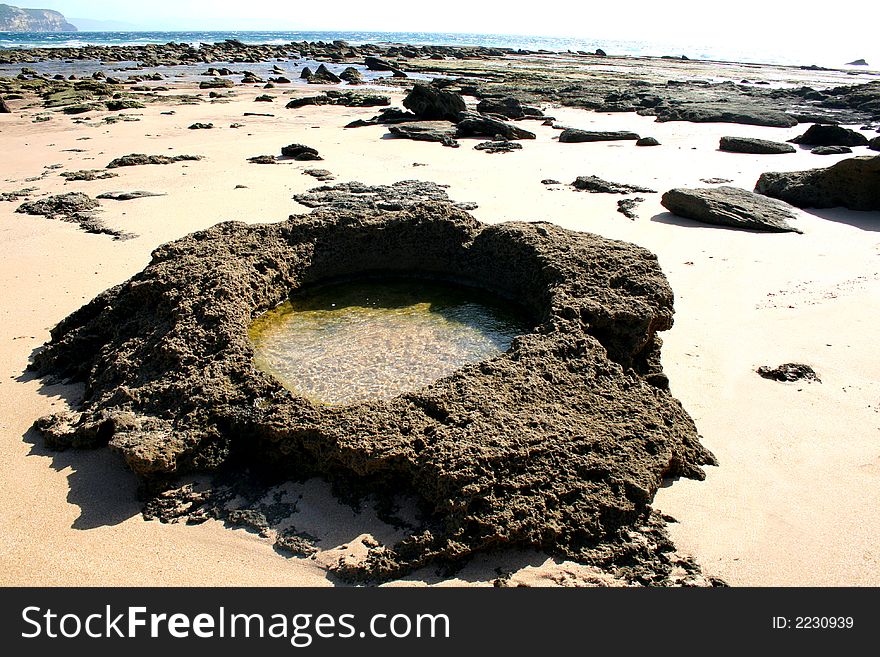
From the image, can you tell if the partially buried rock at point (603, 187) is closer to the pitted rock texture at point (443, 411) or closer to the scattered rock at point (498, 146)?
the scattered rock at point (498, 146)

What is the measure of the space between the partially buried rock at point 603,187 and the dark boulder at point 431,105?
7012 millimetres

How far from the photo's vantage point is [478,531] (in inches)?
113

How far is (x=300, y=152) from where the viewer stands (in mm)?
11156

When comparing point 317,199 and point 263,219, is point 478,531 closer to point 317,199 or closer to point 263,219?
point 263,219

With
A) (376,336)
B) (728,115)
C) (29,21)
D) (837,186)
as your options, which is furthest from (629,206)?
(29,21)

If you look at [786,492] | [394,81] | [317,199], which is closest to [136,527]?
[786,492]

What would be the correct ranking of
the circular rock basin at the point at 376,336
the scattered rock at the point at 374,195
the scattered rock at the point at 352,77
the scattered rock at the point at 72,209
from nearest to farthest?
the circular rock basin at the point at 376,336, the scattered rock at the point at 72,209, the scattered rock at the point at 374,195, the scattered rock at the point at 352,77

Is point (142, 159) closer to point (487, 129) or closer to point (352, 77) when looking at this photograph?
point (487, 129)

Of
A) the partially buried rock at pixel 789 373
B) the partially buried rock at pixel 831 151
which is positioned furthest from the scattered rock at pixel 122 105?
the partially buried rock at pixel 789 373

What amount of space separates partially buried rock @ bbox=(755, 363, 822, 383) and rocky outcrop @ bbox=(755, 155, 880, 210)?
5588mm

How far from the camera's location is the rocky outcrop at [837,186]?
8828 mm

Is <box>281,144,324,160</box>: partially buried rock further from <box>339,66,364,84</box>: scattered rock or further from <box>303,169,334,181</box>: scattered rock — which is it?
<box>339,66,364,84</box>: scattered rock

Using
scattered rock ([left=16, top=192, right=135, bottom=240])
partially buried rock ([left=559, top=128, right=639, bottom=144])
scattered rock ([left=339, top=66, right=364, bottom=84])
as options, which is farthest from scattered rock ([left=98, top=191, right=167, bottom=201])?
scattered rock ([left=339, top=66, right=364, bottom=84])

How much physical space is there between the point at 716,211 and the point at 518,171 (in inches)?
143
